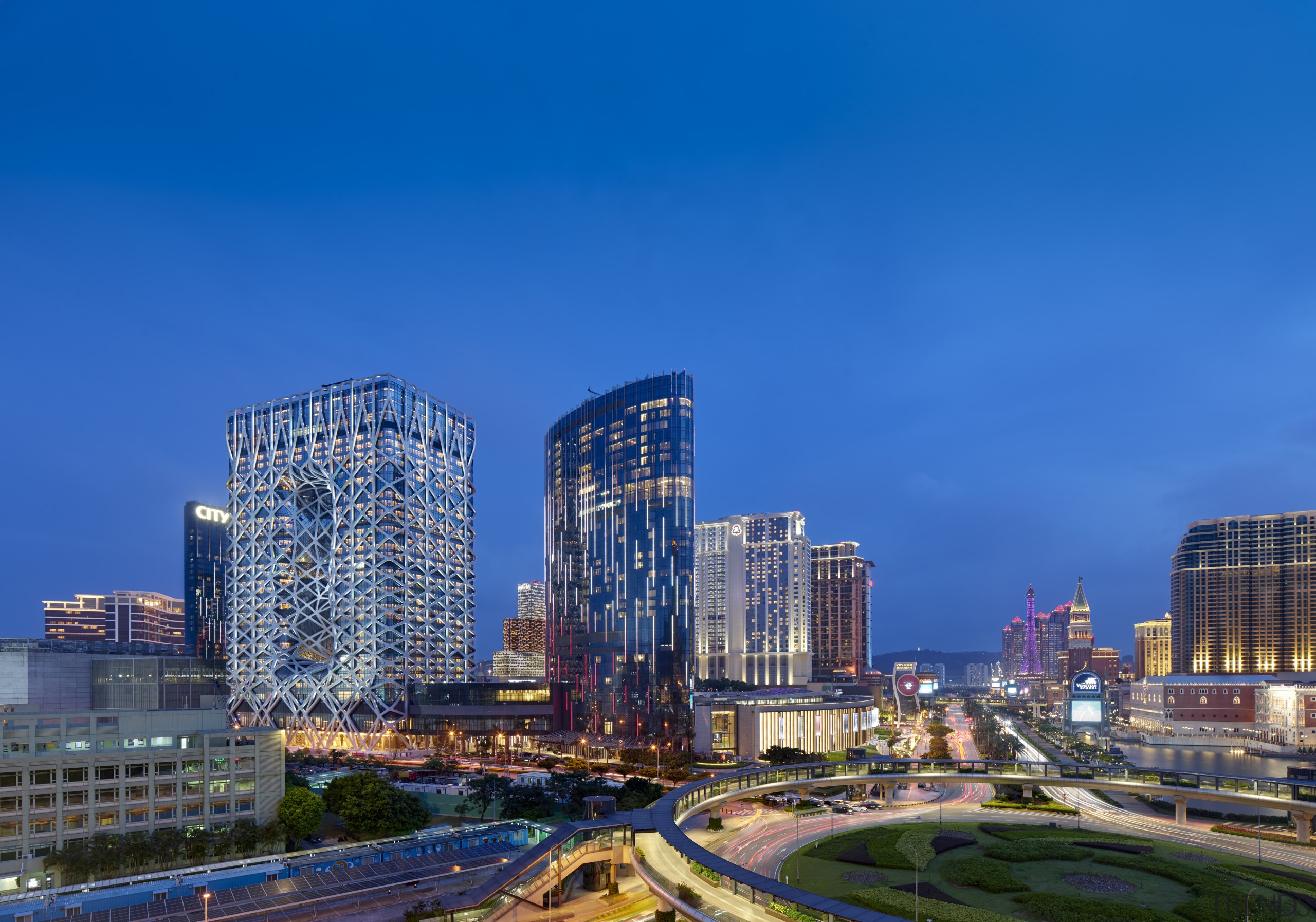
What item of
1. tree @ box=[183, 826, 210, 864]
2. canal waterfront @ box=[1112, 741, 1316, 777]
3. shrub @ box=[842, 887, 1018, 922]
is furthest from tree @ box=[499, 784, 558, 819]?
canal waterfront @ box=[1112, 741, 1316, 777]

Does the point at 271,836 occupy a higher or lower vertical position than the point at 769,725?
higher

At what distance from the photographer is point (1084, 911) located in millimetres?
45062

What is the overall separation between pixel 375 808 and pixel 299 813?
611cm

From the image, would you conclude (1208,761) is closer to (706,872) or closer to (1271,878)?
(1271,878)

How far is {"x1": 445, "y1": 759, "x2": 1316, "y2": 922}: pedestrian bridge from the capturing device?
113 ft

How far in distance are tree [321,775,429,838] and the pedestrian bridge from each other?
943 inches

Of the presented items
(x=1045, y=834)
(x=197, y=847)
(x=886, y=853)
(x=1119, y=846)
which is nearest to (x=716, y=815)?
(x=886, y=853)

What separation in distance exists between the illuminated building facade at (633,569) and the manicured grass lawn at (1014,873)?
64.0 m

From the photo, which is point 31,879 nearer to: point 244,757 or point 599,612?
point 244,757

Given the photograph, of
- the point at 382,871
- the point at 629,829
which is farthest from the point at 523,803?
the point at 629,829

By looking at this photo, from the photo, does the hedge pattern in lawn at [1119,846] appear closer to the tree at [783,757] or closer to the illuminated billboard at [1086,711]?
the tree at [783,757]

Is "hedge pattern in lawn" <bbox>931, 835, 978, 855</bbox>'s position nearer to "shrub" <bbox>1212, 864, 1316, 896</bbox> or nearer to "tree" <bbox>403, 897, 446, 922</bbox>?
"shrub" <bbox>1212, 864, 1316, 896</bbox>

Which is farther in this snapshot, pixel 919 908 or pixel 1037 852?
pixel 1037 852

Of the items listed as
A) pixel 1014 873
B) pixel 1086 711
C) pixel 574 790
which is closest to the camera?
pixel 1014 873
